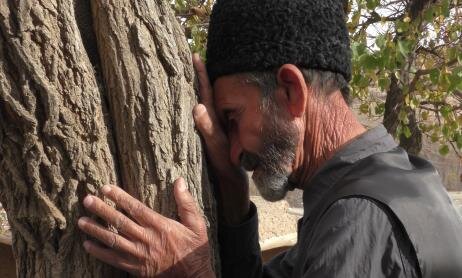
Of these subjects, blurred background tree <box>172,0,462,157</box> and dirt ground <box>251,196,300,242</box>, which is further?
→ dirt ground <box>251,196,300,242</box>

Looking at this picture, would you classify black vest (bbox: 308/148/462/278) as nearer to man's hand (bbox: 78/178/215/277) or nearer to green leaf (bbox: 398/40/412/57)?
man's hand (bbox: 78/178/215/277)

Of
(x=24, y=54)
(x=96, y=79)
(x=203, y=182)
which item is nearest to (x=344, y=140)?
(x=203, y=182)

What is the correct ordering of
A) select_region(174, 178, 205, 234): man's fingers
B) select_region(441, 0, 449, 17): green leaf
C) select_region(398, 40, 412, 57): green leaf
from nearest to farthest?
select_region(174, 178, 205, 234): man's fingers, select_region(398, 40, 412, 57): green leaf, select_region(441, 0, 449, 17): green leaf

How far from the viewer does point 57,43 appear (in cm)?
203

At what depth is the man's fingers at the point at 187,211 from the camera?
6.95ft

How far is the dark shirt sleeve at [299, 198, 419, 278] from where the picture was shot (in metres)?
1.77

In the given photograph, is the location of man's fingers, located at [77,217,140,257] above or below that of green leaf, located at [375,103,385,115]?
Result: above

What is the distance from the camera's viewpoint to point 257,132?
7.43ft

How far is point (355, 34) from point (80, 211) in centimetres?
509

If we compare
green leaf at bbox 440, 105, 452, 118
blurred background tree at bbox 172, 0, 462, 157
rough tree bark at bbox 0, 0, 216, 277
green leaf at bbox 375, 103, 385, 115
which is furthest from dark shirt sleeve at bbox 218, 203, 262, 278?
green leaf at bbox 375, 103, 385, 115

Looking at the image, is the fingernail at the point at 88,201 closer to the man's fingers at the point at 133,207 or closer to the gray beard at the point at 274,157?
the man's fingers at the point at 133,207

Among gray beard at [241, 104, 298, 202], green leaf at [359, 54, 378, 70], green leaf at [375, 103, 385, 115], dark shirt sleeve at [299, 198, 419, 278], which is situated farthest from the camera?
green leaf at [375, 103, 385, 115]

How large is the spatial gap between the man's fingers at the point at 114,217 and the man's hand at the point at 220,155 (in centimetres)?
40

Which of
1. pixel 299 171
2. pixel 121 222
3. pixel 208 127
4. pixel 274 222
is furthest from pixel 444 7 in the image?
pixel 121 222
